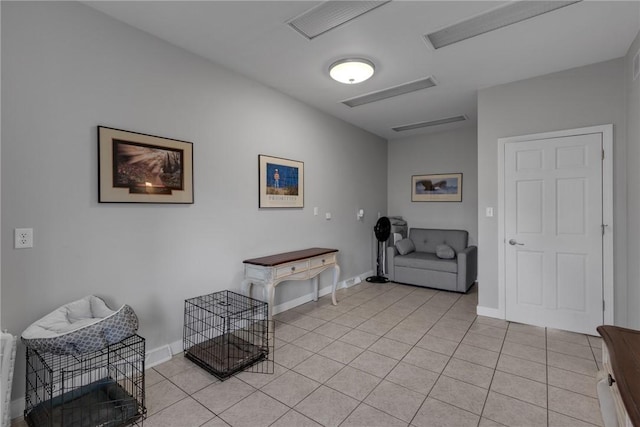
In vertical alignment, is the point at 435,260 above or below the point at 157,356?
above

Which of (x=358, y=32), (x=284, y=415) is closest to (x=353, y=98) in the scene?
(x=358, y=32)

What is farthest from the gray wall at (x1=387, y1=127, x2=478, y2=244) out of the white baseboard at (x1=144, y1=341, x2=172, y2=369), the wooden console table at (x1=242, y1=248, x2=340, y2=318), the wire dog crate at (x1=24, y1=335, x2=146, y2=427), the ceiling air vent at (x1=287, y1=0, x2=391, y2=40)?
the wire dog crate at (x1=24, y1=335, x2=146, y2=427)

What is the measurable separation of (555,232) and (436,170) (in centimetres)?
264

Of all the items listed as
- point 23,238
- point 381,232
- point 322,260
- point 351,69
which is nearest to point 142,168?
point 23,238

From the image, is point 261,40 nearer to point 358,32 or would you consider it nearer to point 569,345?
point 358,32

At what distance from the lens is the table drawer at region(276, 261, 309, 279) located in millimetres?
3116

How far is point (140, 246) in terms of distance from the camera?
2.41 m

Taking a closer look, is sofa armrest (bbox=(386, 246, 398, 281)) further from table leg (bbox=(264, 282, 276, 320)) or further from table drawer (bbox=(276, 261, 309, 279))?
table leg (bbox=(264, 282, 276, 320))

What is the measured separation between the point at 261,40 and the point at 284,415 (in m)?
2.83

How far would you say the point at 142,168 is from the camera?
241 cm

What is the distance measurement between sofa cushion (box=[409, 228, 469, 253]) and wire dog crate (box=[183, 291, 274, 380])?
3.39 metres

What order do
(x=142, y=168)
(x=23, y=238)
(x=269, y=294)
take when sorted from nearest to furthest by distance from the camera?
(x=23, y=238), (x=142, y=168), (x=269, y=294)

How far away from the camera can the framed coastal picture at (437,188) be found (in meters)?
5.41

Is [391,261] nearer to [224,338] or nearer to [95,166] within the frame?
[224,338]
